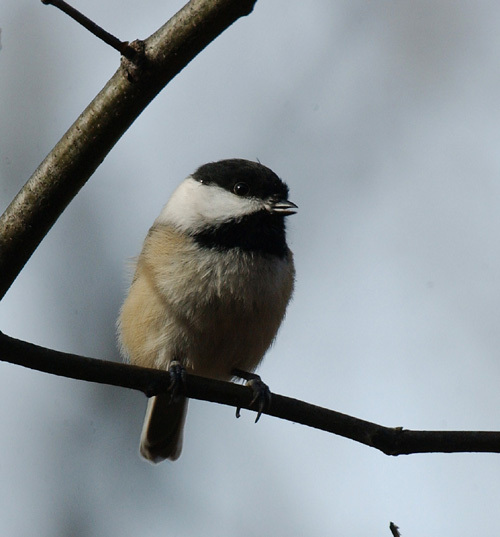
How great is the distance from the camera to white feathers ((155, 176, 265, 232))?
348cm

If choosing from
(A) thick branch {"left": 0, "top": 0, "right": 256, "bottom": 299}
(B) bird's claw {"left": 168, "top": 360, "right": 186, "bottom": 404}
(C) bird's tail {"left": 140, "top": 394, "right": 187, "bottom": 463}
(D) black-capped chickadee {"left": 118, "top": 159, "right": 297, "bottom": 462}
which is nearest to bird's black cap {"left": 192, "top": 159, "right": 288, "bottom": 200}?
(D) black-capped chickadee {"left": 118, "top": 159, "right": 297, "bottom": 462}

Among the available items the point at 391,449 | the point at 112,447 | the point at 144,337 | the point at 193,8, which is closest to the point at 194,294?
the point at 144,337

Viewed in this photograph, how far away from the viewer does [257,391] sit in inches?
115

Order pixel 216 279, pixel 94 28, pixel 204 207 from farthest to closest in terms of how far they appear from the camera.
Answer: pixel 204 207 < pixel 216 279 < pixel 94 28

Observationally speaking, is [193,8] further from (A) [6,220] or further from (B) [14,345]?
(B) [14,345]

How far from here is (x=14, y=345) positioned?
208 centimetres

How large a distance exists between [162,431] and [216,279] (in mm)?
1322

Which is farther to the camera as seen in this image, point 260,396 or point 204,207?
point 204,207

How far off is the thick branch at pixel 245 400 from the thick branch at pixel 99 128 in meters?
0.23

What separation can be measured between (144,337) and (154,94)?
162 centimetres

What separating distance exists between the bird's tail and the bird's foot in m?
0.66

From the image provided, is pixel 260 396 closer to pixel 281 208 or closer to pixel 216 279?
pixel 216 279

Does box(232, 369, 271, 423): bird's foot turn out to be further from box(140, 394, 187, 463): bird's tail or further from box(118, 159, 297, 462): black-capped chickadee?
box(140, 394, 187, 463): bird's tail

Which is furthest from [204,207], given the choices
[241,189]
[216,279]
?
[216,279]
